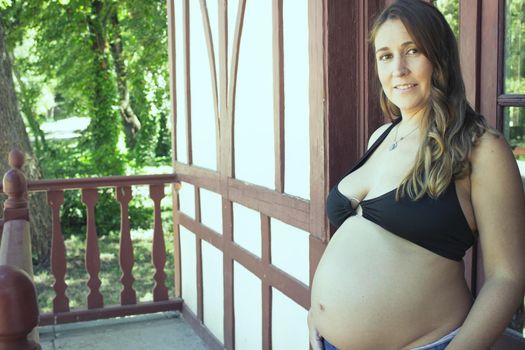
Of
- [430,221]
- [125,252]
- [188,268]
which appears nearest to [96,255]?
[125,252]

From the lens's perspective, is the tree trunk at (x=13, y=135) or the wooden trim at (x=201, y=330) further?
the tree trunk at (x=13, y=135)

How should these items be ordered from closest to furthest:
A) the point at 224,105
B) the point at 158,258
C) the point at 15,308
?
the point at 15,308
the point at 224,105
the point at 158,258

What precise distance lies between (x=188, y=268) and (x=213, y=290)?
772 mm

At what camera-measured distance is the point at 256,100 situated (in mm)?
3807

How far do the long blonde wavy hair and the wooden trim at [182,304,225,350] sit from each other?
324cm

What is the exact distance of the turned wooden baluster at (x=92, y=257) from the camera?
5.51m

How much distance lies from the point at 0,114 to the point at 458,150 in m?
8.43

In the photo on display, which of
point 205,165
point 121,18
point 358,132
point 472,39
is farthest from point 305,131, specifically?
point 121,18

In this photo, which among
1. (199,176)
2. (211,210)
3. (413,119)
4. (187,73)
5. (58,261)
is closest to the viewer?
(413,119)

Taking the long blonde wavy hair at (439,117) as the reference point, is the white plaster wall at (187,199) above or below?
below

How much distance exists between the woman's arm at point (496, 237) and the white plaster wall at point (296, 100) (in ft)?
5.08

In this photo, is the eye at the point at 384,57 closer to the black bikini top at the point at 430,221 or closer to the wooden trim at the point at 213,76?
the black bikini top at the point at 430,221

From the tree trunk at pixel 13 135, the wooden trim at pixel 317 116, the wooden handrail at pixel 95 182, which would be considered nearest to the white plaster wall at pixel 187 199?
the wooden handrail at pixel 95 182

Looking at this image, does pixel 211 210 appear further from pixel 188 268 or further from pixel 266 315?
pixel 266 315
